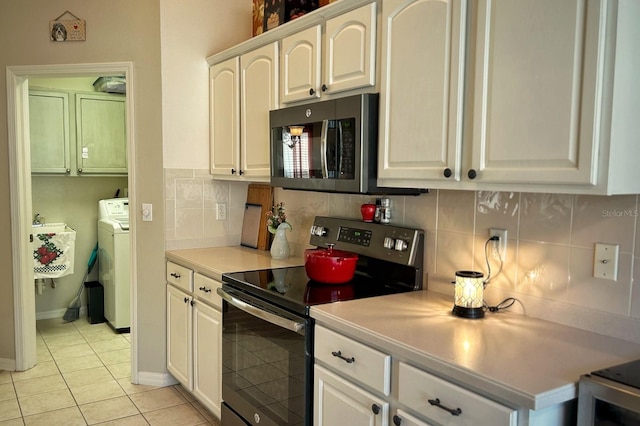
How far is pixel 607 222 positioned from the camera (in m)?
1.58

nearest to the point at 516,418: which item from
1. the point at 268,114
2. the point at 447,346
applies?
the point at 447,346

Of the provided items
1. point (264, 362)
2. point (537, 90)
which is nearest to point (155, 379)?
point (264, 362)

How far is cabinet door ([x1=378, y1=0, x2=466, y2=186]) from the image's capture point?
5.49 feet

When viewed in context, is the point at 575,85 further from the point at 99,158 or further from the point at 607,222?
the point at 99,158

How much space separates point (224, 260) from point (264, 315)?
2.87ft

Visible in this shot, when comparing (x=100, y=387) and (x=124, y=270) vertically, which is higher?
(x=124, y=270)

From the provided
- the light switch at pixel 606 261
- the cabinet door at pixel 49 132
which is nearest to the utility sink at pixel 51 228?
the cabinet door at pixel 49 132

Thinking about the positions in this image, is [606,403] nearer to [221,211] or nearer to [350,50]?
[350,50]

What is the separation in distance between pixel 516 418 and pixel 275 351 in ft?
3.73

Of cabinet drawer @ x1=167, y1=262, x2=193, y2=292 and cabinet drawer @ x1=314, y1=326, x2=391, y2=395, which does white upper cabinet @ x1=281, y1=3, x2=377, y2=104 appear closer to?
cabinet drawer @ x1=314, y1=326, x2=391, y2=395

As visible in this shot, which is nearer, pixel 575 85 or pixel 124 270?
pixel 575 85

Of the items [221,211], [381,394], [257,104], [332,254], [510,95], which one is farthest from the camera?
[221,211]

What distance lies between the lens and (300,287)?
225 centimetres

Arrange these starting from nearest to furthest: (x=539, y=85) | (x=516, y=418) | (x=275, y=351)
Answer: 1. (x=516, y=418)
2. (x=539, y=85)
3. (x=275, y=351)
